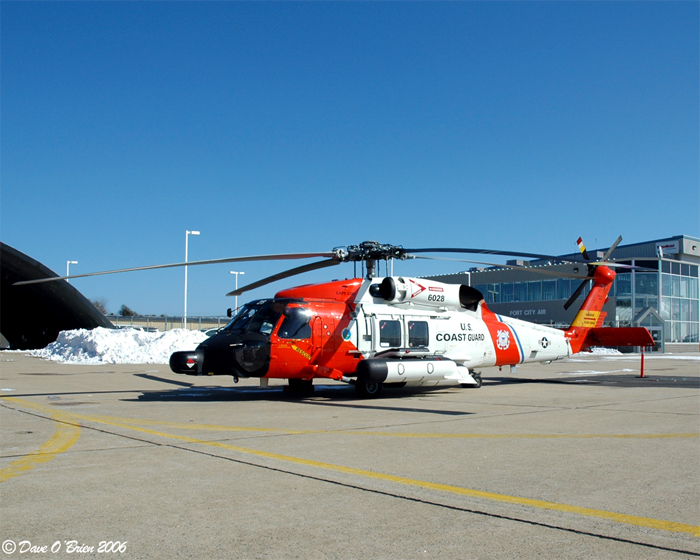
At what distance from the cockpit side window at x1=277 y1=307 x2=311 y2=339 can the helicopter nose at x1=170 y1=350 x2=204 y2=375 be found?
1.90 metres

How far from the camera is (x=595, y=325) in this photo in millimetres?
20953

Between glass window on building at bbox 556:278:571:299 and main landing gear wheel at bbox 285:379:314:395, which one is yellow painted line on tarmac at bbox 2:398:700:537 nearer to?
main landing gear wheel at bbox 285:379:314:395

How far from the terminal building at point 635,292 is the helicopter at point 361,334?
33.0m

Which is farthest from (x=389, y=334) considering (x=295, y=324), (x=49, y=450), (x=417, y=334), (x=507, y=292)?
(x=507, y=292)

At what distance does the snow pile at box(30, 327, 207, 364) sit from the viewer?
29484 millimetres

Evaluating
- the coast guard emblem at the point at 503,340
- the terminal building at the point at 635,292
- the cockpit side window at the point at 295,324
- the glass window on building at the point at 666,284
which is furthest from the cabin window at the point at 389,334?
the glass window on building at the point at 666,284

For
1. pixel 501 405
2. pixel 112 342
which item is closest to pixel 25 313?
pixel 112 342

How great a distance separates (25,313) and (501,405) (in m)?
45.2

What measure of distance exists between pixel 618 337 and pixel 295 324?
467 inches

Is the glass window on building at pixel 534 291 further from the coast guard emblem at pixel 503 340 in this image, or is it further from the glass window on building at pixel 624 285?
the coast guard emblem at pixel 503 340

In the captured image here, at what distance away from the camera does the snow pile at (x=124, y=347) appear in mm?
29484

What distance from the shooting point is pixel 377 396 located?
15.0m

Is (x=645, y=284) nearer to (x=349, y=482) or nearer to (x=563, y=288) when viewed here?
(x=563, y=288)

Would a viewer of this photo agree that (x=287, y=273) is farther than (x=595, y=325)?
No
